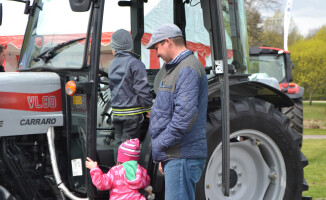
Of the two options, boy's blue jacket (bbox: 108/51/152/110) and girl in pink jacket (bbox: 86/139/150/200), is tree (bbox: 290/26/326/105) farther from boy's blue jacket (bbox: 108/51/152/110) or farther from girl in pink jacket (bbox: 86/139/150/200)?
girl in pink jacket (bbox: 86/139/150/200)

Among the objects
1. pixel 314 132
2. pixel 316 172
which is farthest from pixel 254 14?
pixel 316 172

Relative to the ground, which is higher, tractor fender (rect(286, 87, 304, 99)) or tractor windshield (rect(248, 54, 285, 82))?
tractor windshield (rect(248, 54, 285, 82))

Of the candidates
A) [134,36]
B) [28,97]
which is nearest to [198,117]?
[28,97]

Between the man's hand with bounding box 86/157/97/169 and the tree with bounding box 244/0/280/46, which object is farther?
the tree with bounding box 244/0/280/46

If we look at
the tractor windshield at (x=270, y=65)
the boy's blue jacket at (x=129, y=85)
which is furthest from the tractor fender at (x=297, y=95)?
the boy's blue jacket at (x=129, y=85)

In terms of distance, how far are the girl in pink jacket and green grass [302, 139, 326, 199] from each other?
9.79 ft

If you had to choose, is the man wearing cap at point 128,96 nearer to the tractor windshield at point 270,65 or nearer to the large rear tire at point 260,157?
the large rear tire at point 260,157

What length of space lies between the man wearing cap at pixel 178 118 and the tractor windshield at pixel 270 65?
10.3 metres

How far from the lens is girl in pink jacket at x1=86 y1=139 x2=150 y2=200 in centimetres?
328

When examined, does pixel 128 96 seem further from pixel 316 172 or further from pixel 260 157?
pixel 316 172

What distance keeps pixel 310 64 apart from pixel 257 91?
111 feet

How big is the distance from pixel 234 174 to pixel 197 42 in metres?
1.29

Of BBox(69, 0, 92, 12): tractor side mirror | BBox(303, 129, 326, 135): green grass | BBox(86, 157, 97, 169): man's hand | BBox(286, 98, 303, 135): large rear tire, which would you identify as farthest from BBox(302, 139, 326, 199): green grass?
BBox(303, 129, 326, 135): green grass

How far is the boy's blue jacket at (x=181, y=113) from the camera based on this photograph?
2840 millimetres
